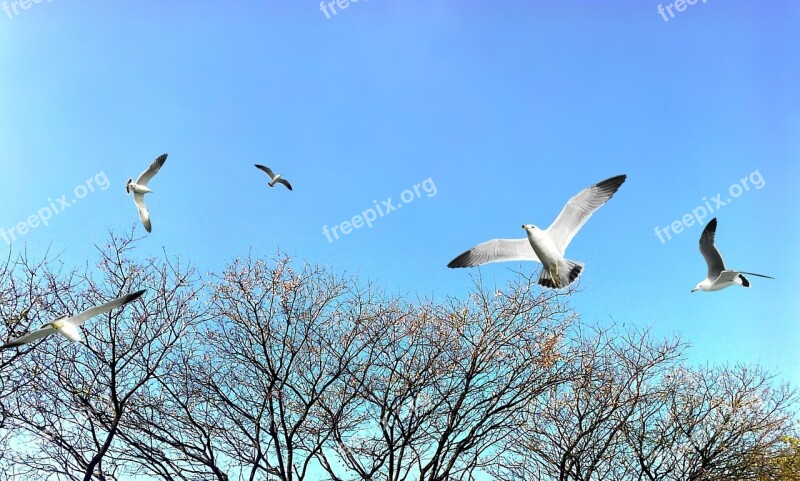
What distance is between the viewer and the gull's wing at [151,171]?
493 inches

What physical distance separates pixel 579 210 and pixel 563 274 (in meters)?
1.17

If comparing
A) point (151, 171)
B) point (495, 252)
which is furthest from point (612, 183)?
point (151, 171)

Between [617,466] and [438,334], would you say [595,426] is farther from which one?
[438,334]

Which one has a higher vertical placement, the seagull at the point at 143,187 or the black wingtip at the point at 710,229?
the seagull at the point at 143,187

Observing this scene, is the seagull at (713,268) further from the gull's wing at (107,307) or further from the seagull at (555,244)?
the gull's wing at (107,307)

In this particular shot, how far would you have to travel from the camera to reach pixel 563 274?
11617 mm

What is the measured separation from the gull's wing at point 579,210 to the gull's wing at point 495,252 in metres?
0.50

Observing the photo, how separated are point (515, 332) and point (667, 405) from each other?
5.12 metres

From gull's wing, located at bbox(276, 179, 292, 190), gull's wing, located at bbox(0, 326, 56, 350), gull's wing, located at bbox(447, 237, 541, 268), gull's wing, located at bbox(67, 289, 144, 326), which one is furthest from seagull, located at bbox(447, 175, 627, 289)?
gull's wing, located at bbox(0, 326, 56, 350)

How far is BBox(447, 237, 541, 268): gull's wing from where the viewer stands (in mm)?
11391

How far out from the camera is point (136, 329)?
1237 cm

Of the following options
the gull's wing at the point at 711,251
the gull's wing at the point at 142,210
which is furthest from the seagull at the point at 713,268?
the gull's wing at the point at 142,210

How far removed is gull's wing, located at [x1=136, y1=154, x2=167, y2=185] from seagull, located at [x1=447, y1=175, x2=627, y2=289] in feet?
19.4

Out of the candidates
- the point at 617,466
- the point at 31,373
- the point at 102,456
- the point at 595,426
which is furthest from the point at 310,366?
the point at 617,466
